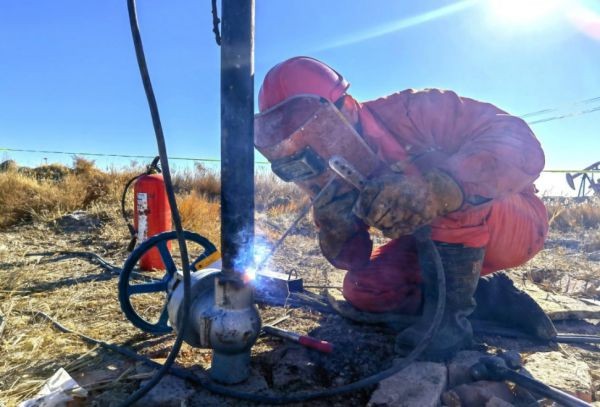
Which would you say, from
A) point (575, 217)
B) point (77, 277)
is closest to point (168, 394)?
point (77, 277)

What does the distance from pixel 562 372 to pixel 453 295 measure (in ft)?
1.39

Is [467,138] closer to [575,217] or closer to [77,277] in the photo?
[77,277]

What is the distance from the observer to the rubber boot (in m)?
1.59

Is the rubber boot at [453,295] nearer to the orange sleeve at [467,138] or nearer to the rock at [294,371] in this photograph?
the orange sleeve at [467,138]

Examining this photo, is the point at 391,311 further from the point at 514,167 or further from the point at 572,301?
the point at 572,301

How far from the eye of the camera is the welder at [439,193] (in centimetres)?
140

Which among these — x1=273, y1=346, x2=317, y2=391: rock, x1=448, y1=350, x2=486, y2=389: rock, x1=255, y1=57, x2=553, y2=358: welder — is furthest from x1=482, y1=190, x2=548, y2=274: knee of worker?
x1=273, y1=346, x2=317, y2=391: rock

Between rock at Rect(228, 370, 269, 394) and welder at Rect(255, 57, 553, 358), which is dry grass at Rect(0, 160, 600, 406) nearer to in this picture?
rock at Rect(228, 370, 269, 394)

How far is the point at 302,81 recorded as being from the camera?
1547 mm

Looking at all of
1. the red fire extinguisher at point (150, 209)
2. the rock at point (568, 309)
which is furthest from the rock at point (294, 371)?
the red fire extinguisher at point (150, 209)

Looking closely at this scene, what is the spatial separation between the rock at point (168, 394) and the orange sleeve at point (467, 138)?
1.11 m

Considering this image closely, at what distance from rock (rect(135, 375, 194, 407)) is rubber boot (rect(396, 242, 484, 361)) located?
79cm

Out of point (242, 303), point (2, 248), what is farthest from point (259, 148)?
point (2, 248)

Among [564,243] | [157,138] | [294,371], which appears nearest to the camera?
[157,138]
